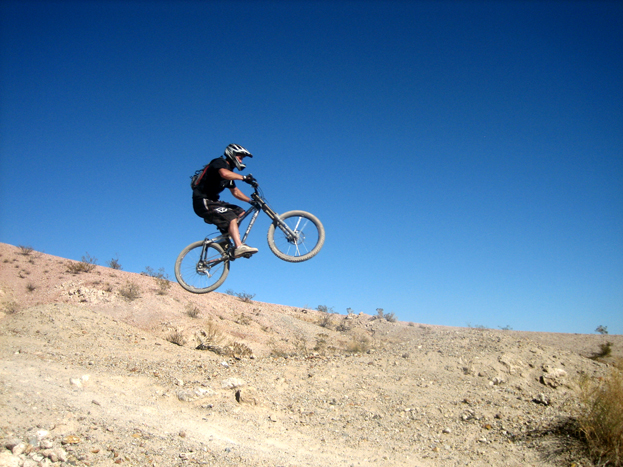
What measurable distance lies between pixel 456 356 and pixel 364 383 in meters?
3.65

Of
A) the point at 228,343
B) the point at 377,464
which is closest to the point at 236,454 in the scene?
the point at 377,464

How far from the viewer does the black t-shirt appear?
26.7 ft

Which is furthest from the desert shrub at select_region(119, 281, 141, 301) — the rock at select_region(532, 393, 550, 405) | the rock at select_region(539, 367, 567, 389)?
the rock at select_region(539, 367, 567, 389)

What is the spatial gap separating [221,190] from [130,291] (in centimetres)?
1417

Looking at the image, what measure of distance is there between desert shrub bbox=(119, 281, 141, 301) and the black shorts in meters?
13.3

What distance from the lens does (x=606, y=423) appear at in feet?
25.1

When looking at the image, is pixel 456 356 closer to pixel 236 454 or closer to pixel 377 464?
pixel 377 464

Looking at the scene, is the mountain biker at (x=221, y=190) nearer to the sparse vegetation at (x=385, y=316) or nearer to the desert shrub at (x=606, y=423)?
the desert shrub at (x=606, y=423)

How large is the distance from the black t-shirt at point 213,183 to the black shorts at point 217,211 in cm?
13

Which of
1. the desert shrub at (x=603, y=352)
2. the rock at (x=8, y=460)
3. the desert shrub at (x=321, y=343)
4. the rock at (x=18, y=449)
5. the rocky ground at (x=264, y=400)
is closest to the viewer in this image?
the rock at (x=8, y=460)

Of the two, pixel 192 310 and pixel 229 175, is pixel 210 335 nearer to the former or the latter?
pixel 192 310

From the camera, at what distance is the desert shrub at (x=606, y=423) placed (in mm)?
7410

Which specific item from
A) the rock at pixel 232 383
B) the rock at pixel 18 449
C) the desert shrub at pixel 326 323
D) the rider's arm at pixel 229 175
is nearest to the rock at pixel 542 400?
the rock at pixel 232 383

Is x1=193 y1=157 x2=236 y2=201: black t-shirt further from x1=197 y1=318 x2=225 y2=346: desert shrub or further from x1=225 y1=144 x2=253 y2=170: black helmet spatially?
x1=197 y1=318 x2=225 y2=346: desert shrub
